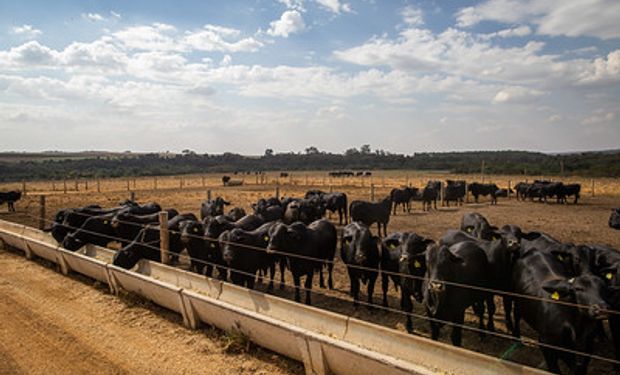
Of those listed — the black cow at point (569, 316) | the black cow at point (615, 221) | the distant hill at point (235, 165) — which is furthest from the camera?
the distant hill at point (235, 165)

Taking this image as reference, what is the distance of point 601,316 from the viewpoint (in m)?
4.64

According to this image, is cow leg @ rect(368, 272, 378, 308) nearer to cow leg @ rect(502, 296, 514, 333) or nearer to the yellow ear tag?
cow leg @ rect(502, 296, 514, 333)

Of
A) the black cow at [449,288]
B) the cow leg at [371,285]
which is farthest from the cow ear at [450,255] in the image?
the cow leg at [371,285]

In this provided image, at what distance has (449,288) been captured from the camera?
6.36 meters

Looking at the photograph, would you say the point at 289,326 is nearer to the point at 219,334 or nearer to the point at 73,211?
the point at 219,334

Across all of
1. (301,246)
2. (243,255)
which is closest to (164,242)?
(243,255)

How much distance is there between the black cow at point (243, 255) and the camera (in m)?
8.69

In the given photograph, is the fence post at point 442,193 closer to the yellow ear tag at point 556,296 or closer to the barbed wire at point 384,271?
the barbed wire at point 384,271

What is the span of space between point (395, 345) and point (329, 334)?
1011 millimetres

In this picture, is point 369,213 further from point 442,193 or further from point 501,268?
point 442,193

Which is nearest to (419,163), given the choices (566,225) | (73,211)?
(566,225)

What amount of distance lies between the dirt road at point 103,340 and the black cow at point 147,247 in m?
0.74

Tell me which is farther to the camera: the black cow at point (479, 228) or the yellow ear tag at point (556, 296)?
the black cow at point (479, 228)

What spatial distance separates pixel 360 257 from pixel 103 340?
4.54 metres
